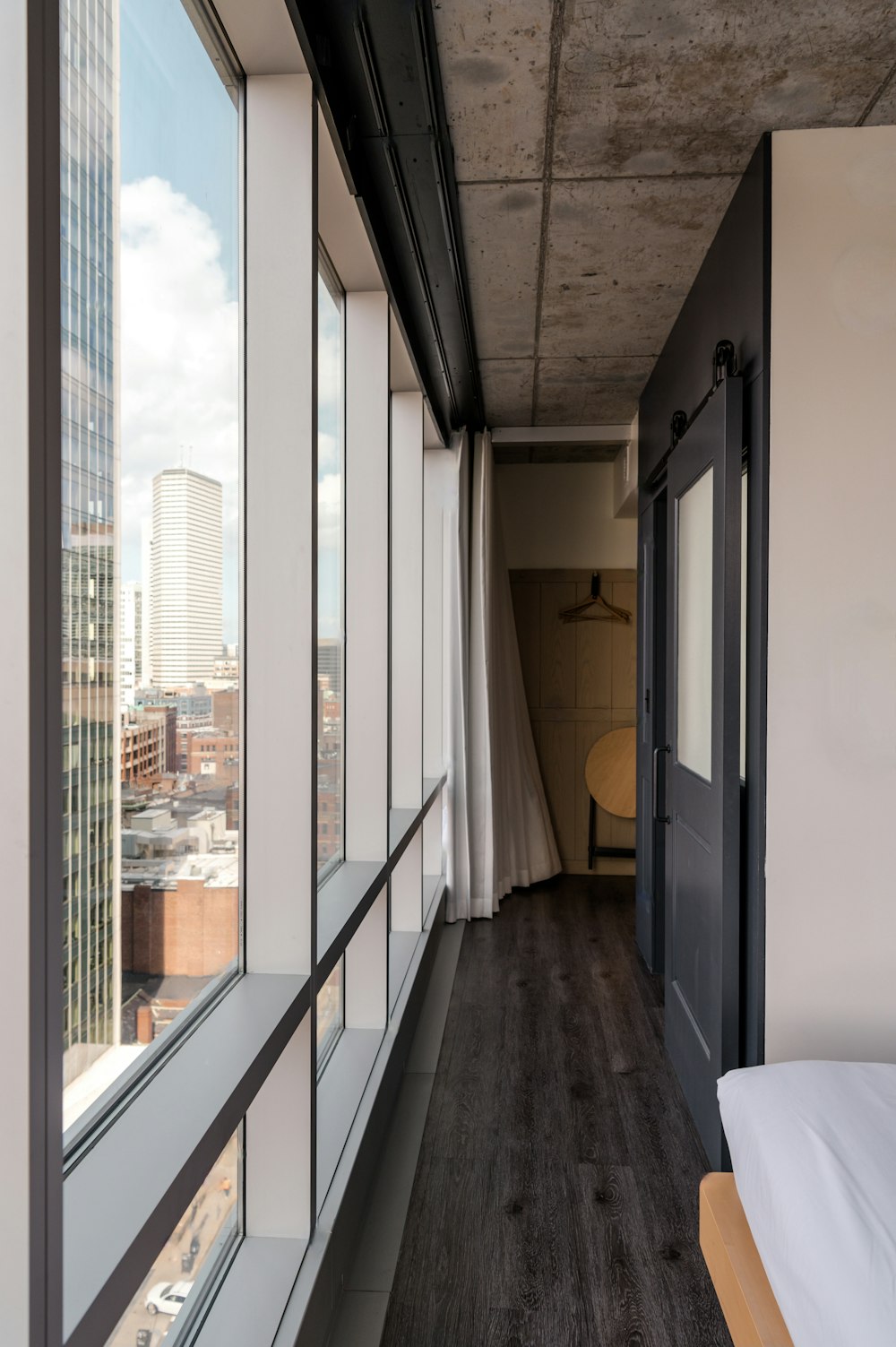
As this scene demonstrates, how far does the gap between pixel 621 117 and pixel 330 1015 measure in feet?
8.21

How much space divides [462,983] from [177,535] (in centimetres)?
291

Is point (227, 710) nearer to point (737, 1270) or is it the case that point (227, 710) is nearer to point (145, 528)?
point (145, 528)

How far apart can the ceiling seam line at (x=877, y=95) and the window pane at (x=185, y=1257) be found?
2.64 meters

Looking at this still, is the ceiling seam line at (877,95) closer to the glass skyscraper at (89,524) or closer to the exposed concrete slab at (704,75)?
the exposed concrete slab at (704,75)

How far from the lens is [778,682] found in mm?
2109

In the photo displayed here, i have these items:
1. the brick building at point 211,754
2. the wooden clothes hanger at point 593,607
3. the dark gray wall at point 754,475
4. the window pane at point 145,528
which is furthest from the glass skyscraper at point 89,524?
the wooden clothes hanger at point 593,607

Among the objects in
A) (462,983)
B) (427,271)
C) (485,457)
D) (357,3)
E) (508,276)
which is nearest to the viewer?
(357,3)

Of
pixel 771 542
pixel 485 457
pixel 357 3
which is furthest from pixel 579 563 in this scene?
pixel 357 3

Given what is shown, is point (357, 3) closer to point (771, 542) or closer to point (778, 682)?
point (771, 542)

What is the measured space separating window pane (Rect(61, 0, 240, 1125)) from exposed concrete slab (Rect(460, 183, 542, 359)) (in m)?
1.19

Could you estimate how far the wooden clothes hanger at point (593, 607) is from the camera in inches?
231

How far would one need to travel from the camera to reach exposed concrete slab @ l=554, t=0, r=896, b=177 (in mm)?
1854

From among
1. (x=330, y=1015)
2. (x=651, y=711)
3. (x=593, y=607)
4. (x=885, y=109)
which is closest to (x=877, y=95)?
(x=885, y=109)

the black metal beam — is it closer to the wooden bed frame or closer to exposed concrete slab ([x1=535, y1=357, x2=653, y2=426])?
exposed concrete slab ([x1=535, y1=357, x2=653, y2=426])
